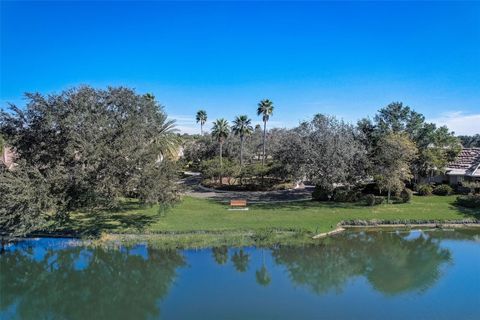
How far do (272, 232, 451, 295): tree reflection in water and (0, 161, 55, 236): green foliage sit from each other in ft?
46.6

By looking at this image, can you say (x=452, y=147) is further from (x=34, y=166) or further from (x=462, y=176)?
(x=34, y=166)

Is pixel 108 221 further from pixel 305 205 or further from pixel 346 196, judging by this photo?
pixel 346 196

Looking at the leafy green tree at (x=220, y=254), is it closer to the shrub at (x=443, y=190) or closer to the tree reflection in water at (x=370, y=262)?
the tree reflection in water at (x=370, y=262)

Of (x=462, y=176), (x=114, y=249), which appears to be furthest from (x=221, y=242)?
(x=462, y=176)

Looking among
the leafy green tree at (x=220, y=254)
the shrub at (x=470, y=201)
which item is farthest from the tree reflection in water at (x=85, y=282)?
the shrub at (x=470, y=201)

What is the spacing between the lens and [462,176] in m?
42.0

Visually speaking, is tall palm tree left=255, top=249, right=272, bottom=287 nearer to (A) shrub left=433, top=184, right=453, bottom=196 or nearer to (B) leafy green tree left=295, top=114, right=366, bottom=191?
(B) leafy green tree left=295, top=114, right=366, bottom=191

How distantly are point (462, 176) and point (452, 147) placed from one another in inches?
139

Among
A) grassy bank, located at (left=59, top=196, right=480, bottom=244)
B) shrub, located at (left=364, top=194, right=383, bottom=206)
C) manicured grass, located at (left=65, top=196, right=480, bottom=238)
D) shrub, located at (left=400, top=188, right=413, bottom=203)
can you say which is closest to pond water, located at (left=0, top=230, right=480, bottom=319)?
grassy bank, located at (left=59, top=196, right=480, bottom=244)

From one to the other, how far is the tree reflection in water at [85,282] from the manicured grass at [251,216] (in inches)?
140

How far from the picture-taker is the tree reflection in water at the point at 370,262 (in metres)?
19.0

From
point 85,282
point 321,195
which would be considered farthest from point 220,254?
point 321,195

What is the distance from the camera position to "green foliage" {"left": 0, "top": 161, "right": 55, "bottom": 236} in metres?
20.6

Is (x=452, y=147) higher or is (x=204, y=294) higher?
(x=452, y=147)
